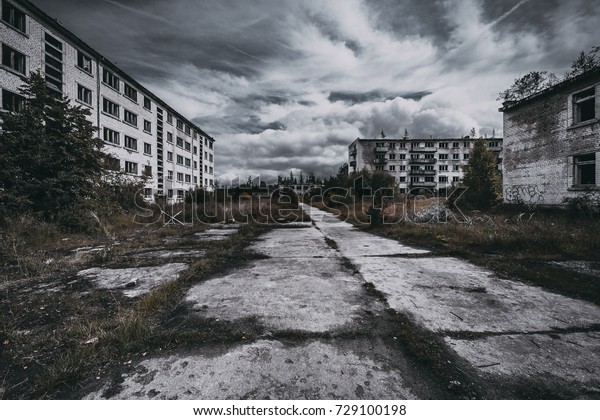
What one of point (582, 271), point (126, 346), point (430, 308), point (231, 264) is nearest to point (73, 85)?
point (231, 264)

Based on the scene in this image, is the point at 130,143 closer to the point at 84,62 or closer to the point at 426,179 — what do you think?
the point at 84,62

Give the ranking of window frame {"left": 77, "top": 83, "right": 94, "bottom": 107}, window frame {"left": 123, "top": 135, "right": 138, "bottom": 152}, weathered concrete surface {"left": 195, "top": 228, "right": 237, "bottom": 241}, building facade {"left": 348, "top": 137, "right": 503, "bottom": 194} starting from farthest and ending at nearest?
1. building facade {"left": 348, "top": 137, "right": 503, "bottom": 194}
2. window frame {"left": 123, "top": 135, "right": 138, "bottom": 152}
3. window frame {"left": 77, "top": 83, "right": 94, "bottom": 107}
4. weathered concrete surface {"left": 195, "top": 228, "right": 237, "bottom": 241}

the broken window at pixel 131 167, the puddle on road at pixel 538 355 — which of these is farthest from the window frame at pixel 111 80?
the puddle on road at pixel 538 355

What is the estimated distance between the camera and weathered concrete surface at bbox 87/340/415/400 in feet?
4.91

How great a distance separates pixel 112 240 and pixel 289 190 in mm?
16115

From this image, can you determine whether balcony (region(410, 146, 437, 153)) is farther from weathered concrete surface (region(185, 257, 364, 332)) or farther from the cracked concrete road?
weathered concrete surface (region(185, 257, 364, 332))

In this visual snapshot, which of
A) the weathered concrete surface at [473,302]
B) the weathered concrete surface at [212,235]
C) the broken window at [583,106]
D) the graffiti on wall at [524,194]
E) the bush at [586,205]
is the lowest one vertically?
the weathered concrete surface at [473,302]

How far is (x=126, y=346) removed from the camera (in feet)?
6.05

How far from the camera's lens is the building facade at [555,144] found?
10531 millimetres

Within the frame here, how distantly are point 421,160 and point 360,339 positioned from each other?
52.6m

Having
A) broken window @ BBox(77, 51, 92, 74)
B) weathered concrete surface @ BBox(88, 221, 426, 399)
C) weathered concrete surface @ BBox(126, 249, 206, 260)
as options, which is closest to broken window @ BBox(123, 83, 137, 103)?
broken window @ BBox(77, 51, 92, 74)

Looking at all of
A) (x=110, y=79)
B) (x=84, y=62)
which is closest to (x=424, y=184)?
(x=110, y=79)

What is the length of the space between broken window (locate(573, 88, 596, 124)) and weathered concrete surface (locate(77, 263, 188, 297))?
16244mm

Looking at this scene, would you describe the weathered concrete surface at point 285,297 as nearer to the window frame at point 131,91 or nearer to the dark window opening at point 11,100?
the dark window opening at point 11,100
